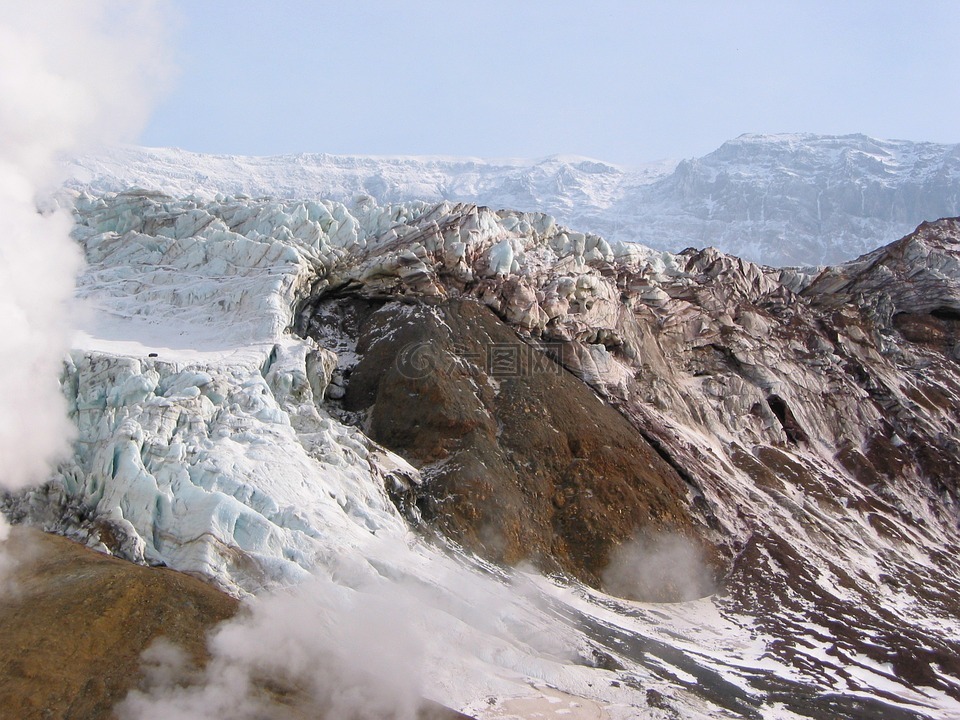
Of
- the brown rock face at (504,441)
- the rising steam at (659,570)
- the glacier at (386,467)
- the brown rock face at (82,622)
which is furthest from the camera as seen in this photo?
the brown rock face at (504,441)

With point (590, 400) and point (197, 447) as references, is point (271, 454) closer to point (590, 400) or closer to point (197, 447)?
point (197, 447)

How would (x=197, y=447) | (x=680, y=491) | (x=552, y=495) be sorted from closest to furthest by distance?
(x=197, y=447)
(x=552, y=495)
(x=680, y=491)

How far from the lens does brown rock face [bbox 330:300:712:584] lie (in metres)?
44.1

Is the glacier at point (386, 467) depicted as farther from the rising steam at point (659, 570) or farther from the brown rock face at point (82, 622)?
the brown rock face at point (82, 622)

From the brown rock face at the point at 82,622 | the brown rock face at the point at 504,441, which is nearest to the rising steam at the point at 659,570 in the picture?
the brown rock face at the point at 504,441

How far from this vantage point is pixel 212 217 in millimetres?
59656

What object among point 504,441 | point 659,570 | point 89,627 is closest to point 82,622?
point 89,627

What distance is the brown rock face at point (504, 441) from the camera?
44.1 metres

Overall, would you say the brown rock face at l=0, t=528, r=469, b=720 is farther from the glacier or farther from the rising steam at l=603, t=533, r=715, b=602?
the rising steam at l=603, t=533, r=715, b=602

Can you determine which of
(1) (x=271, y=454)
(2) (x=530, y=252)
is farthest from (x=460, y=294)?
(1) (x=271, y=454)

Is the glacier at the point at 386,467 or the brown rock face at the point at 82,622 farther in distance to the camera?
the glacier at the point at 386,467

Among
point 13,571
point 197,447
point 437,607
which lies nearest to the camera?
point 13,571

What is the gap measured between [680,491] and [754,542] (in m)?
4.83

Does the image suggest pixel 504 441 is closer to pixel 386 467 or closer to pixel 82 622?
pixel 386 467
